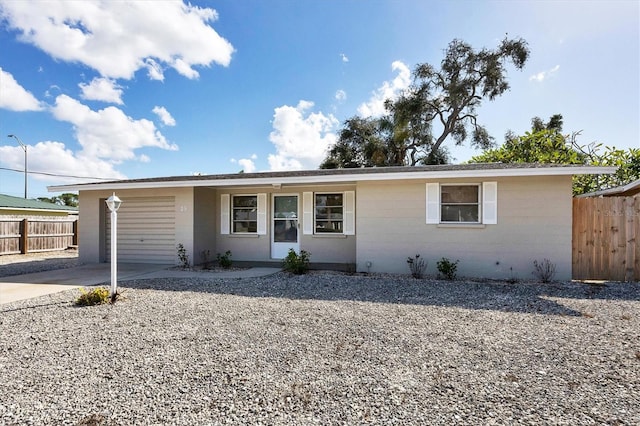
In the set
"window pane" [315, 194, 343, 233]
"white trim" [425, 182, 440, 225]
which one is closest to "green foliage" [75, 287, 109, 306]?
"window pane" [315, 194, 343, 233]

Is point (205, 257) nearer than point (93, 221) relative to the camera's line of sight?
Yes

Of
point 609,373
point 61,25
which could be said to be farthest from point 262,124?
point 609,373

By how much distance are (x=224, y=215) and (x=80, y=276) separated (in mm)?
4153

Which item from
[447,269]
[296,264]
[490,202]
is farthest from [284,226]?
[490,202]

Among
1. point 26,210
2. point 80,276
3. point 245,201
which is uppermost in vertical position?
point 245,201

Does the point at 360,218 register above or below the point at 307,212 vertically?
below

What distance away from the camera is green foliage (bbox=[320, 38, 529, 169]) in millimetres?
20359

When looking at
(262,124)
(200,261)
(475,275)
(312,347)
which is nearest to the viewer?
(312,347)

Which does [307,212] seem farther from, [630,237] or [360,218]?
[630,237]

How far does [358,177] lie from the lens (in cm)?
819

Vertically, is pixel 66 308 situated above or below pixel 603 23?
below

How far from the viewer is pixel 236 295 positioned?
20.5ft

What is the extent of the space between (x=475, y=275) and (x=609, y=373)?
5.16 m

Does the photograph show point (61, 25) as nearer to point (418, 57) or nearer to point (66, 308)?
point (66, 308)
